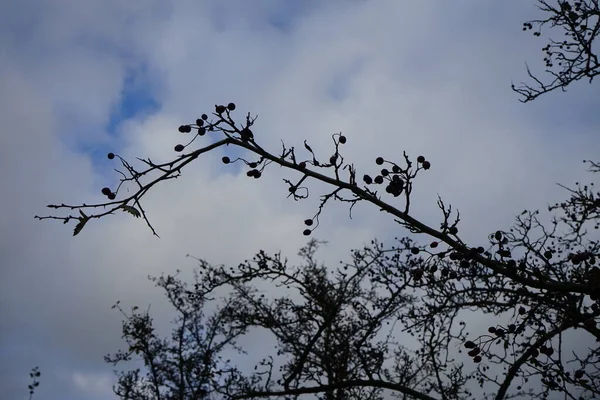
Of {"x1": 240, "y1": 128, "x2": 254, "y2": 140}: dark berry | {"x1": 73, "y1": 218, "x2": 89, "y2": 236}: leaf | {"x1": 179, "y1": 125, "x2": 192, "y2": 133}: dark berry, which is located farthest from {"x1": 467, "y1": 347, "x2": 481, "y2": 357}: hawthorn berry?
{"x1": 73, "y1": 218, "x2": 89, "y2": 236}: leaf

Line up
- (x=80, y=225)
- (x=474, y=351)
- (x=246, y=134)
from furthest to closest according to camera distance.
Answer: (x=474, y=351) < (x=246, y=134) < (x=80, y=225)

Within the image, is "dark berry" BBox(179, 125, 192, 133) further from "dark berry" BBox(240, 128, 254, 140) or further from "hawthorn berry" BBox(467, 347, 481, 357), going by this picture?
"hawthorn berry" BBox(467, 347, 481, 357)

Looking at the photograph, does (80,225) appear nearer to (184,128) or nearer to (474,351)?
(184,128)

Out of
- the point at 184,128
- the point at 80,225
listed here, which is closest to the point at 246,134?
the point at 184,128

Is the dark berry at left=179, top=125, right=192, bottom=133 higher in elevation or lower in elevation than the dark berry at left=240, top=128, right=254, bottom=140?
higher

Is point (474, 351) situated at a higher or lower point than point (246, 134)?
lower

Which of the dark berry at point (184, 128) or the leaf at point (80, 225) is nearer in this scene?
the leaf at point (80, 225)

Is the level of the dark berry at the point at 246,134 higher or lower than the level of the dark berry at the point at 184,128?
lower

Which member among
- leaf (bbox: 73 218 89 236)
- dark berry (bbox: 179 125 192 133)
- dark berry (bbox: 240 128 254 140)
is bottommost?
leaf (bbox: 73 218 89 236)

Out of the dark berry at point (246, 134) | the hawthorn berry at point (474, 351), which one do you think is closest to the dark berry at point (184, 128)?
the dark berry at point (246, 134)

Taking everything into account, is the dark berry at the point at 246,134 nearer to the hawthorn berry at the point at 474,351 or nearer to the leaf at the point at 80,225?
the leaf at the point at 80,225

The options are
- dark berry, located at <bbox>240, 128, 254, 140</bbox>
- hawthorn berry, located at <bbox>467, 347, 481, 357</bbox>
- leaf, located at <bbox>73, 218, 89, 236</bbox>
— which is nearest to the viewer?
leaf, located at <bbox>73, 218, 89, 236</bbox>

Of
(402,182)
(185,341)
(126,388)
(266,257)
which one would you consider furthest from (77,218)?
(126,388)

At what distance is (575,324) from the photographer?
341 centimetres
